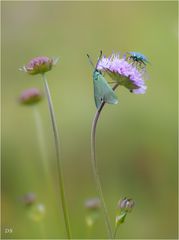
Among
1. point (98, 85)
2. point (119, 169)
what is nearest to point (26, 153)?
point (119, 169)

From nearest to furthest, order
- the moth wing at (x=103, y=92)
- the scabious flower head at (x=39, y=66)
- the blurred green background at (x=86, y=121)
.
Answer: the moth wing at (x=103, y=92) < the scabious flower head at (x=39, y=66) < the blurred green background at (x=86, y=121)

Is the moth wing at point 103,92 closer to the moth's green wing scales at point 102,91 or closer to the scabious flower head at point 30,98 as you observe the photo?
the moth's green wing scales at point 102,91

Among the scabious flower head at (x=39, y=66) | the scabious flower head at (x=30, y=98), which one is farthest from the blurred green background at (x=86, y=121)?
the scabious flower head at (x=39, y=66)

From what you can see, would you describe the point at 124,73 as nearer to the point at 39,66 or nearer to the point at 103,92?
the point at 103,92

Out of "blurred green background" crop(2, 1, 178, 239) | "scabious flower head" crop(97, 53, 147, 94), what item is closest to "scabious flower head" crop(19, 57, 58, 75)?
"scabious flower head" crop(97, 53, 147, 94)

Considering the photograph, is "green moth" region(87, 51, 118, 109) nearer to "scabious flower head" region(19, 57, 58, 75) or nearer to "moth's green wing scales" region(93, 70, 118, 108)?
"moth's green wing scales" region(93, 70, 118, 108)

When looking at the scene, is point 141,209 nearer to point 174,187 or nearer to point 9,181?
point 174,187
